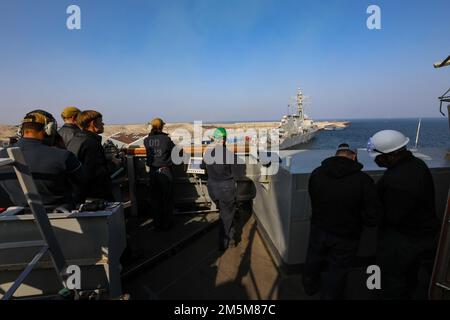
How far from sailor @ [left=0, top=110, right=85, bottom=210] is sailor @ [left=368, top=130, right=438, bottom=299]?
2.82m

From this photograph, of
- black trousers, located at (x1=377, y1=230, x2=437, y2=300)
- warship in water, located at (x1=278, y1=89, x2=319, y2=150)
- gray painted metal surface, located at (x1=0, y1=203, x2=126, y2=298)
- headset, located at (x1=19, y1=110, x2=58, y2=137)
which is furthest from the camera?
warship in water, located at (x1=278, y1=89, x2=319, y2=150)

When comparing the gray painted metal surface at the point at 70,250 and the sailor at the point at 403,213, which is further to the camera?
the sailor at the point at 403,213

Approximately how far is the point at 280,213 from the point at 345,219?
903mm

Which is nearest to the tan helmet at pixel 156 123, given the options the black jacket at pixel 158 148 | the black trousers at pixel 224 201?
the black jacket at pixel 158 148

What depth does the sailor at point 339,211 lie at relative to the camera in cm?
213

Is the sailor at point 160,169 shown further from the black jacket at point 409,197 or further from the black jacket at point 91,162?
the black jacket at point 409,197

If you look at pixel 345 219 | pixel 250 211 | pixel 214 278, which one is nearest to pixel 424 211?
pixel 345 219

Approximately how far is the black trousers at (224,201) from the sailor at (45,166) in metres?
1.76

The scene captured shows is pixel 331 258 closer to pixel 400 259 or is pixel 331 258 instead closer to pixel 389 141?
pixel 400 259

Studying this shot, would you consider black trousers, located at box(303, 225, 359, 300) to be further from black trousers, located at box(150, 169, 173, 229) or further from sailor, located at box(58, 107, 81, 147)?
sailor, located at box(58, 107, 81, 147)

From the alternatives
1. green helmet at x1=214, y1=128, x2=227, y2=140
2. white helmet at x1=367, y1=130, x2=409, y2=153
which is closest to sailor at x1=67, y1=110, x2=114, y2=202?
green helmet at x1=214, y1=128, x2=227, y2=140

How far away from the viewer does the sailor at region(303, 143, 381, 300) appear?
2.13 metres

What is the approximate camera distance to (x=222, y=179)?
3412mm

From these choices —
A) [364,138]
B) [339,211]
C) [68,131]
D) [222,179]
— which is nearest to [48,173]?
[68,131]
